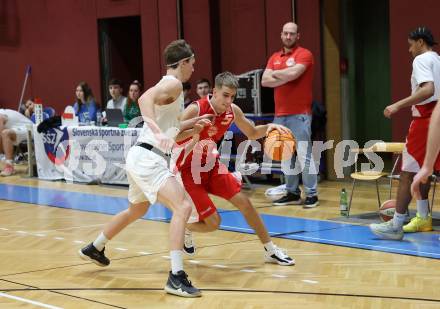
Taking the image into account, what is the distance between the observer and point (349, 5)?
13.8 metres

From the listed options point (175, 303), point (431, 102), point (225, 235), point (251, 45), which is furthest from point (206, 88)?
point (175, 303)

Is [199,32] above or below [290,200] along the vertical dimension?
above

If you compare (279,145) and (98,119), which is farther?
(98,119)

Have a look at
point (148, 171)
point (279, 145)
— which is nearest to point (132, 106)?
point (279, 145)

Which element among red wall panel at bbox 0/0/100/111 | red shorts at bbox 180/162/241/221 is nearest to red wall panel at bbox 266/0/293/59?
red wall panel at bbox 0/0/100/111

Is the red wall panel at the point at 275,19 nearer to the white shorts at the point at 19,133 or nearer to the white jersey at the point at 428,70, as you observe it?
the white shorts at the point at 19,133

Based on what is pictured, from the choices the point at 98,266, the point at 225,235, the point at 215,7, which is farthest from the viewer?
the point at 215,7

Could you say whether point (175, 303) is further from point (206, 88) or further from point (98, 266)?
point (206, 88)

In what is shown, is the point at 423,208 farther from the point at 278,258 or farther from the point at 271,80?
the point at 271,80

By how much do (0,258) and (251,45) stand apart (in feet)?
23.8

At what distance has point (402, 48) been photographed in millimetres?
12109

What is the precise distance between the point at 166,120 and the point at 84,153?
7.32m

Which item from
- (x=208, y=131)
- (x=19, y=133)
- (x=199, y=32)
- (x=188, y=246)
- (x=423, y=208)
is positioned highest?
(x=199, y=32)

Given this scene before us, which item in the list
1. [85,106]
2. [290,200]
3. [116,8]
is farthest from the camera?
[116,8]
